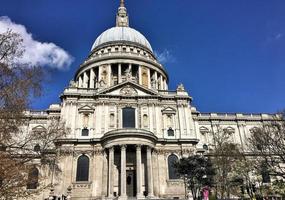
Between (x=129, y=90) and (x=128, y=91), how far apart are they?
0.76 feet

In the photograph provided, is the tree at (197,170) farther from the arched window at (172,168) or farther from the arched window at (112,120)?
the arched window at (112,120)

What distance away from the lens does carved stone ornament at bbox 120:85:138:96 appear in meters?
40.0

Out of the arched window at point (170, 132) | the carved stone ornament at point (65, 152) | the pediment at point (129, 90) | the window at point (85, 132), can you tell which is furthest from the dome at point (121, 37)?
the carved stone ornament at point (65, 152)

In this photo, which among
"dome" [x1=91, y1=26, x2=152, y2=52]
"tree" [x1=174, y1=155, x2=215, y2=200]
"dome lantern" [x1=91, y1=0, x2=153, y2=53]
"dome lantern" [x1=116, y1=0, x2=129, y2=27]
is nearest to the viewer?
"tree" [x1=174, y1=155, x2=215, y2=200]

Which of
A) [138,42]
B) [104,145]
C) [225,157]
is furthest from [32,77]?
[138,42]

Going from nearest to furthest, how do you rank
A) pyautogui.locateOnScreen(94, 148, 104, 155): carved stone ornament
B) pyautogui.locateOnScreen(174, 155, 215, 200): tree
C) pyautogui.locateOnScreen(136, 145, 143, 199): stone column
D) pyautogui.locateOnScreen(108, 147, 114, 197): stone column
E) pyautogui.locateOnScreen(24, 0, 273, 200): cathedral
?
1. pyautogui.locateOnScreen(174, 155, 215, 200): tree
2. pyautogui.locateOnScreen(136, 145, 143, 199): stone column
3. pyautogui.locateOnScreen(108, 147, 114, 197): stone column
4. pyautogui.locateOnScreen(24, 0, 273, 200): cathedral
5. pyautogui.locateOnScreen(94, 148, 104, 155): carved stone ornament

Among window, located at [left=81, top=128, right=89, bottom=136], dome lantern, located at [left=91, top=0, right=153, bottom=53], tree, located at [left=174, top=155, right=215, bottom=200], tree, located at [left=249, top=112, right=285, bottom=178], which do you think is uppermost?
dome lantern, located at [left=91, top=0, right=153, bottom=53]

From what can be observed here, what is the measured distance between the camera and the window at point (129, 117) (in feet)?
125

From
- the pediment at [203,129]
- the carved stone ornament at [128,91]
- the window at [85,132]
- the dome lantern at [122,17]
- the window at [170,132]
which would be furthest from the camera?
the dome lantern at [122,17]

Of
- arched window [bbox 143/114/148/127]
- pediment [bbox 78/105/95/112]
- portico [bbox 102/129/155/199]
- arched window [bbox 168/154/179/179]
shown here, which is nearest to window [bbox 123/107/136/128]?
arched window [bbox 143/114/148/127]

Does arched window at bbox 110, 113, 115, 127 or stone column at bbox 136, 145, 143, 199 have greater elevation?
arched window at bbox 110, 113, 115, 127

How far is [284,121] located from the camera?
29.1 meters

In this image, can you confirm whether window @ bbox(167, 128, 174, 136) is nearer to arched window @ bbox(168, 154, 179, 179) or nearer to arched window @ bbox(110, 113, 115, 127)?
arched window @ bbox(168, 154, 179, 179)

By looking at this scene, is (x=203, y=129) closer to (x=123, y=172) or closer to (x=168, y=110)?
(x=168, y=110)
